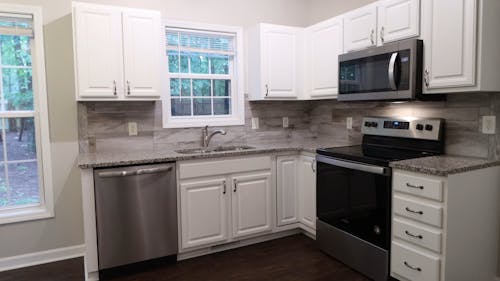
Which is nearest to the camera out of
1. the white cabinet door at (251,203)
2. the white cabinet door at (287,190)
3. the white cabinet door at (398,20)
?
the white cabinet door at (398,20)

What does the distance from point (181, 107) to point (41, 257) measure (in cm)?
183

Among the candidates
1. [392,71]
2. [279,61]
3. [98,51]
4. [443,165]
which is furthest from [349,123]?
[98,51]

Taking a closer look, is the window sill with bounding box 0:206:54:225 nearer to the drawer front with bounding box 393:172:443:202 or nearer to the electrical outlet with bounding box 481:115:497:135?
the drawer front with bounding box 393:172:443:202

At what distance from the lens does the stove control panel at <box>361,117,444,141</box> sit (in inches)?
103

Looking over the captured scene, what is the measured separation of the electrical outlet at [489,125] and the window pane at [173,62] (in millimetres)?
2684

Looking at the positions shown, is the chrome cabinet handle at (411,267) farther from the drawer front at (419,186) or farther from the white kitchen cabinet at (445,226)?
the drawer front at (419,186)

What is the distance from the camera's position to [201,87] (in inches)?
144

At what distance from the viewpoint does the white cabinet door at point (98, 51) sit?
2.73 m

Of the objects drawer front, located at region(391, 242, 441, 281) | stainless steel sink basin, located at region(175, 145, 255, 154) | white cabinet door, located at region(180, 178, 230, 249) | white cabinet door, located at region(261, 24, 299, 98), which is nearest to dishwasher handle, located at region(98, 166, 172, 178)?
white cabinet door, located at region(180, 178, 230, 249)

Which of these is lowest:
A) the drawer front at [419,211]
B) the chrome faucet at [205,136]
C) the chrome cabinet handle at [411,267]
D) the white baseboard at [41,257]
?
the white baseboard at [41,257]

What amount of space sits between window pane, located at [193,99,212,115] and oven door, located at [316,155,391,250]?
1326mm

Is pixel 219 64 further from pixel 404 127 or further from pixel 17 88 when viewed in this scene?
pixel 404 127

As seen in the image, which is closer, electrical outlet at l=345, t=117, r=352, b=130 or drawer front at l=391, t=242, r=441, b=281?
drawer front at l=391, t=242, r=441, b=281

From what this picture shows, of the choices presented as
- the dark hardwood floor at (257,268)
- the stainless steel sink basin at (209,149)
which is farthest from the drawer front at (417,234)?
the stainless steel sink basin at (209,149)
